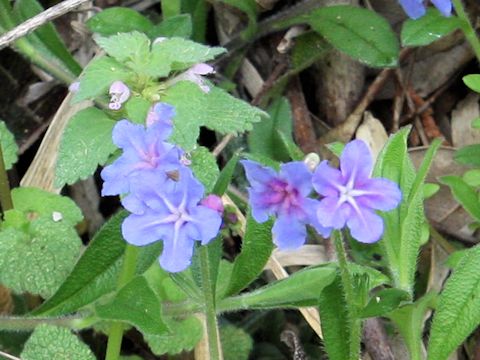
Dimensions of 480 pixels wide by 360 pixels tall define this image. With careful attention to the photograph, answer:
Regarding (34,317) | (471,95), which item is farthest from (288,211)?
(471,95)

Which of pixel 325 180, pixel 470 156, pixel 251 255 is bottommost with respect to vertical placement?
pixel 470 156

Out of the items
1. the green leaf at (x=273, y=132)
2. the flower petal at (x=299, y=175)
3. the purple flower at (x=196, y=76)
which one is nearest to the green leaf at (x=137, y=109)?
the purple flower at (x=196, y=76)

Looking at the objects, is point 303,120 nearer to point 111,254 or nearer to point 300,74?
point 300,74

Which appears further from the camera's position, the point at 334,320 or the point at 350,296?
the point at 334,320

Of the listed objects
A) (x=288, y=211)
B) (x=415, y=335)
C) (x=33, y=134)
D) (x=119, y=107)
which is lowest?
(x=415, y=335)

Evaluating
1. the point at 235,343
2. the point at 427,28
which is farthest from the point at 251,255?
the point at 427,28

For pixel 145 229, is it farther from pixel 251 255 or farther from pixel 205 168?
pixel 251 255
